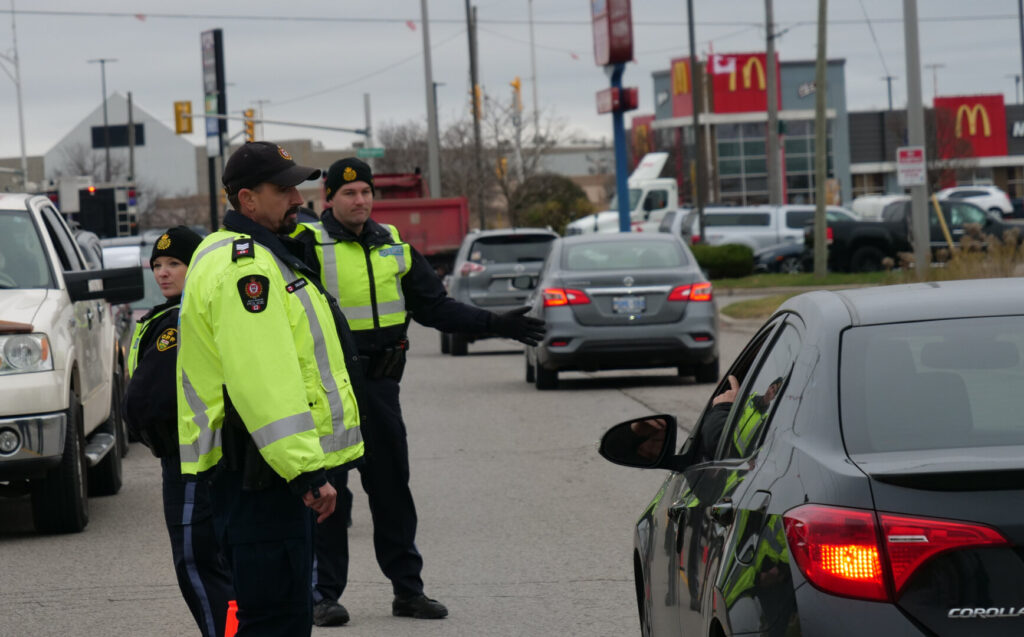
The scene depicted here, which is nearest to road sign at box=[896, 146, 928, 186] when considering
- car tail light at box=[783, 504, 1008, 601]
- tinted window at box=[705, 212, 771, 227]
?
tinted window at box=[705, 212, 771, 227]

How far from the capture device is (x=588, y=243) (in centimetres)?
1711

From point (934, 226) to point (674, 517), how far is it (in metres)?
32.7

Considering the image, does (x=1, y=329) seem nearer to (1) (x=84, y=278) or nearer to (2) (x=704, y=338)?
(1) (x=84, y=278)

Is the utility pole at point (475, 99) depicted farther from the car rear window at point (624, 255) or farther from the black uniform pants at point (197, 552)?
the black uniform pants at point (197, 552)

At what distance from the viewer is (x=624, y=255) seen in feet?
55.5

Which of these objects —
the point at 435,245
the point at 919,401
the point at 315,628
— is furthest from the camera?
the point at 435,245

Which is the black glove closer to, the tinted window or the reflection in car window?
the reflection in car window

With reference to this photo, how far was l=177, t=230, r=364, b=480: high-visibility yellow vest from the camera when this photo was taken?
441 cm

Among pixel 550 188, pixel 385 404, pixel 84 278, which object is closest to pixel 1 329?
pixel 84 278

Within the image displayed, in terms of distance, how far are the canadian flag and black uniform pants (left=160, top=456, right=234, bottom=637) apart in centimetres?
7578

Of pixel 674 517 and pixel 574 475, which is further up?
pixel 674 517

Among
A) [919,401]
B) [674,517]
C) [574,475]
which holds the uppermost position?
[919,401]

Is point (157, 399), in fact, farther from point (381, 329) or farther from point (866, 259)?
point (866, 259)

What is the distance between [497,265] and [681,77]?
59614 millimetres
